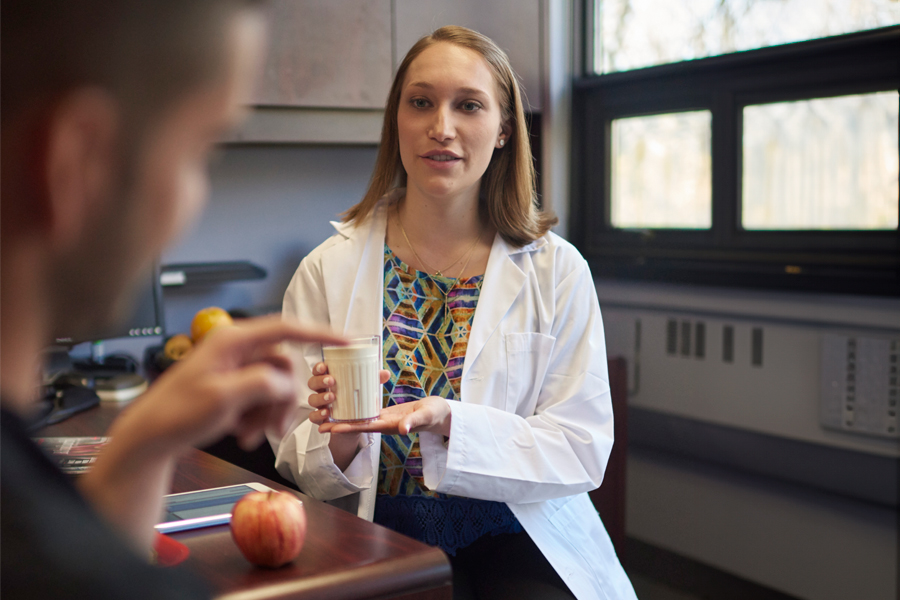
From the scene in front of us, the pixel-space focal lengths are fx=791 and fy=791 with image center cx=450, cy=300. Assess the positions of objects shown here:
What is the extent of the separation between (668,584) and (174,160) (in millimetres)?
2652

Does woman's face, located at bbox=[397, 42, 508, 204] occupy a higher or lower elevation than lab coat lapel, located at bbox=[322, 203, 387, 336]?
higher

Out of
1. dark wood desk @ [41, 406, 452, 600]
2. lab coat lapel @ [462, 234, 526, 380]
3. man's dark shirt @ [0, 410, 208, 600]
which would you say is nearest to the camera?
man's dark shirt @ [0, 410, 208, 600]

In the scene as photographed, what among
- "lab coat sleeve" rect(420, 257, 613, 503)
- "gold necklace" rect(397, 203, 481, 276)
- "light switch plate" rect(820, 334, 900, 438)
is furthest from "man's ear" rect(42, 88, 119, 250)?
"light switch plate" rect(820, 334, 900, 438)

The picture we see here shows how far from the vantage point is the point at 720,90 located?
2.61 m

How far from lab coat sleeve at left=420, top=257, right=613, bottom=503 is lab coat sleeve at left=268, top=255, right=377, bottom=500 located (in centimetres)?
14

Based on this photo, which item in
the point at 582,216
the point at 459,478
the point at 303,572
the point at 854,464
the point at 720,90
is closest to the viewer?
the point at 303,572

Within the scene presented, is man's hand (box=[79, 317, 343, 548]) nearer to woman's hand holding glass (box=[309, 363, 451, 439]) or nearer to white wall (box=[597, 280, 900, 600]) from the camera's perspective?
woman's hand holding glass (box=[309, 363, 451, 439])

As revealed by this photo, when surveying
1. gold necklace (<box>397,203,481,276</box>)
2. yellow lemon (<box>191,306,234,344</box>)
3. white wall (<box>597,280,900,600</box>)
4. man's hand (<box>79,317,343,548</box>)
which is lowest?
white wall (<box>597,280,900,600</box>)

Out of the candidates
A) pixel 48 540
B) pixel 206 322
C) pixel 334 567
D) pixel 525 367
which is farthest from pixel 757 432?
pixel 48 540

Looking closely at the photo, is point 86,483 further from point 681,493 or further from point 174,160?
point 681,493

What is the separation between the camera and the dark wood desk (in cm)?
91

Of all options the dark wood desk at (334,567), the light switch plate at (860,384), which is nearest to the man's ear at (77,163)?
the dark wood desk at (334,567)

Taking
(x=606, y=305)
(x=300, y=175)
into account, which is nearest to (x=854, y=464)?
(x=606, y=305)

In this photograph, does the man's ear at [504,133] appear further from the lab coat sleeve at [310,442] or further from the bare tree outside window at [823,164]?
the bare tree outside window at [823,164]
